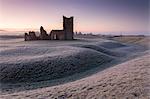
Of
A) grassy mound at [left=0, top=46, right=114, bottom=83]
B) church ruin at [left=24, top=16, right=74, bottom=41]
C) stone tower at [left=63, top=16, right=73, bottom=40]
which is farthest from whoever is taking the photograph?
church ruin at [left=24, top=16, right=74, bottom=41]

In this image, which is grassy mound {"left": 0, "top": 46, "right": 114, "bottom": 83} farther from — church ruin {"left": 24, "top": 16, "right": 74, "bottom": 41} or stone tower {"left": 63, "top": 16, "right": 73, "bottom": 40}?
church ruin {"left": 24, "top": 16, "right": 74, "bottom": 41}

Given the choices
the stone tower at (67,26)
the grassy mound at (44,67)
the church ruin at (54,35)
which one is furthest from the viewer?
the church ruin at (54,35)

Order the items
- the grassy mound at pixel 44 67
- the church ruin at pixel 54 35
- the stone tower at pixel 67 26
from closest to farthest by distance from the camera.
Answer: the grassy mound at pixel 44 67 < the stone tower at pixel 67 26 < the church ruin at pixel 54 35

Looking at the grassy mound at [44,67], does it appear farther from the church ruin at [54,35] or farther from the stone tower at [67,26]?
the church ruin at [54,35]

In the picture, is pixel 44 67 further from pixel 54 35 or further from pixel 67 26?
pixel 54 35

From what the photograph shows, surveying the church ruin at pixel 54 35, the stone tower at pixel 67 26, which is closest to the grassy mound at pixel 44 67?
the stone tower at pixel 67 26

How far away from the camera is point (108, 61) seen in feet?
105

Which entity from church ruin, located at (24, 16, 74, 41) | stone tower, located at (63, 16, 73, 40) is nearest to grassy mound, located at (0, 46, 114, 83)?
stone tower, located at (63, 16, 73, 40)

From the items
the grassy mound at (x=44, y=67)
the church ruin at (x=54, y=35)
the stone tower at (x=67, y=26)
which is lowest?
the grassy mound at (x=44, y=67)

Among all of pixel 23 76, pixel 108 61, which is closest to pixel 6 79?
pixel 23 76

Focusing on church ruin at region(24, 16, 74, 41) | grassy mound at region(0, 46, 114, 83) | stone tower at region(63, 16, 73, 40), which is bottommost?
grassy mound at region(0, 46, 114, 83)

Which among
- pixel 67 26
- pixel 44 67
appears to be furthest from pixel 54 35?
pixel 44 67

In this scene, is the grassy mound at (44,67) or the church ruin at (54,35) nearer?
the grassy mound at (44,67)

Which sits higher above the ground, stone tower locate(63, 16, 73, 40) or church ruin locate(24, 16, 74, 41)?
stone tower locate(63, 16, 73, 40)
